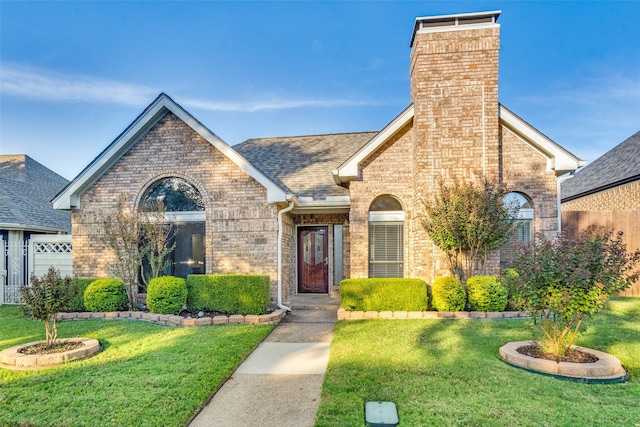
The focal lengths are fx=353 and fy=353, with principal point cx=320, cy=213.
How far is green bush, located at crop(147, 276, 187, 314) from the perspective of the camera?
8.12 metres

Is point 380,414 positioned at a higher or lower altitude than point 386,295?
lower

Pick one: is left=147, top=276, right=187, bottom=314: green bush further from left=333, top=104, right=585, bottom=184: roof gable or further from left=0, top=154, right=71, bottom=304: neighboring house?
left=0, top=154, right=71, bottom=304: neighboring house

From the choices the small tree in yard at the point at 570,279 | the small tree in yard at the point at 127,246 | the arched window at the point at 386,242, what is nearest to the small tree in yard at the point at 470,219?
the arched window at the point at 386,242

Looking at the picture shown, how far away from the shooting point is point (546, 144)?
8812 mm

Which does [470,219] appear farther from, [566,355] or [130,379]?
[130,379]

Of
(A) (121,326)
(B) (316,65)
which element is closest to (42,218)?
(A) (121,326)

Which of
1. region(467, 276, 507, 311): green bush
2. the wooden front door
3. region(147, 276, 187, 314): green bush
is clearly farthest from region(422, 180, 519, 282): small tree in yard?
region(147, 276, 187, 314): green bush

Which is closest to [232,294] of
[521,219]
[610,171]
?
[521,219]

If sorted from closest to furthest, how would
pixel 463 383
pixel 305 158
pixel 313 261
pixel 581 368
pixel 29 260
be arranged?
pixel 463 383, pixel 581 368, pixel 29 260, pixel 313 261, pixel 305 158

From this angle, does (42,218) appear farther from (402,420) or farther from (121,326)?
(402,420)

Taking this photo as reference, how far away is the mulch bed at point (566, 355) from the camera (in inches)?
191

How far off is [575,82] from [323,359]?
52.5 ft

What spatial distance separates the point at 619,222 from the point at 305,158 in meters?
10.2

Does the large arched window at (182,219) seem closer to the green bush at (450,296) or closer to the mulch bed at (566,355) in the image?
the green bush at (450,296)
